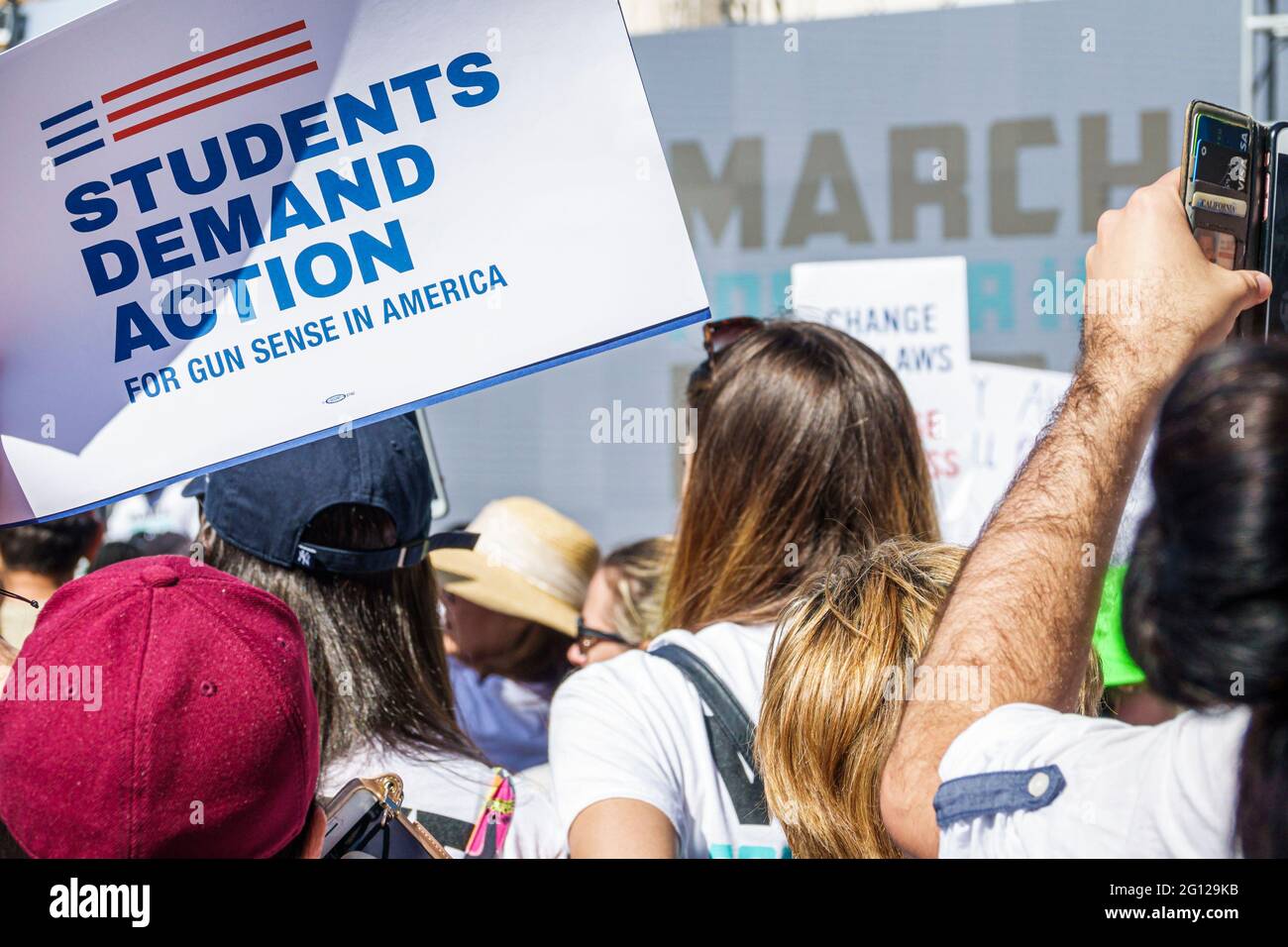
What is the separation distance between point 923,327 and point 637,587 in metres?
1.57

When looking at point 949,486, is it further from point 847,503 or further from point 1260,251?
point 1260,251

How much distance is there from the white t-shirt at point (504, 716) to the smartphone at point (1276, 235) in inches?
75.8

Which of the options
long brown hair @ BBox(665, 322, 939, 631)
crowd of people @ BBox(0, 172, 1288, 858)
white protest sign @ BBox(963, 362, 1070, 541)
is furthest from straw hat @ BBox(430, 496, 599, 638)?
white protest sign @ BBox(963, 362, 1070, 541)

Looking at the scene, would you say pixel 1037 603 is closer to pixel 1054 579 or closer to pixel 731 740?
pixel 1054 579

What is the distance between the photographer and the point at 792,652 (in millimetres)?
1240

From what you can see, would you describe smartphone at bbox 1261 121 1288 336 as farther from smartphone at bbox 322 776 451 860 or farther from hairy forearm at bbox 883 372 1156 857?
smartphone at bbox 322 776 451 860

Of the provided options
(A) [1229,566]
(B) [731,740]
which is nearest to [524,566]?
(B) [731,740]

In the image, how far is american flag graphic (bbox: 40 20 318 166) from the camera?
4.06ft

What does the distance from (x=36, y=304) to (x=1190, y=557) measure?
1.24 meters

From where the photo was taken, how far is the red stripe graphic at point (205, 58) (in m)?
1.23

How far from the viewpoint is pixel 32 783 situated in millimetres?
985

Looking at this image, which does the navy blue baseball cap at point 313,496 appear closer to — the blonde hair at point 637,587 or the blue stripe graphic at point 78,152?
the blue stripe graphic at point 78,152

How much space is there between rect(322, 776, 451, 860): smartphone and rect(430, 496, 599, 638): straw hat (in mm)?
1561

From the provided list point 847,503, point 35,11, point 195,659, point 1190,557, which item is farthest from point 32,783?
point 35,11
